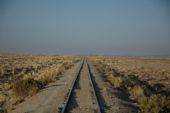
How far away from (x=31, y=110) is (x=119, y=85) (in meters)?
11.9

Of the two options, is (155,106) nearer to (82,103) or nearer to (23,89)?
(82,103)

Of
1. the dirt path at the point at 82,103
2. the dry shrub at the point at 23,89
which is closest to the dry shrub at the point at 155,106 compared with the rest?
the dirt path at the point at 82,103

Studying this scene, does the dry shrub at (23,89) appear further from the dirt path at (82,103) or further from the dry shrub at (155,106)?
the dry shrub at (155,106)

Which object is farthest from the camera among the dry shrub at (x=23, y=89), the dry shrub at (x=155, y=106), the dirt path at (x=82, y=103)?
the dry shrub at (x=23, y=89)

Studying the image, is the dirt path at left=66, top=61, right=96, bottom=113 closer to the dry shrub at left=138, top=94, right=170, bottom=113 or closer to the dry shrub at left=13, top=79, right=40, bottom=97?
the dry shrub at left=138, top=94, right=170, bottom=113

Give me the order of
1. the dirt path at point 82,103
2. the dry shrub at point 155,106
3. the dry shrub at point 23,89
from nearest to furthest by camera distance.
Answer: the dry shrub at point 155,106 → the dirt path at point 82,103 → the dry shrub at point 23,89

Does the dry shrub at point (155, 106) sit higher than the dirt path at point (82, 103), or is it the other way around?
the dry shrub at point (155, 106)

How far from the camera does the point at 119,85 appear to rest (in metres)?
24.7

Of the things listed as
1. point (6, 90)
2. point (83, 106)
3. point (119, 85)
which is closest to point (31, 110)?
point (83, 106)

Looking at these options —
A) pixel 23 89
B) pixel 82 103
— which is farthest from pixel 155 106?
pixel 23 89

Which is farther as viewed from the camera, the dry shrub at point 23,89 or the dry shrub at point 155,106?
the dry shrub at point 23,89

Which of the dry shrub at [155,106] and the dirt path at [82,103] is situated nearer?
the dry shrub at [155,106]

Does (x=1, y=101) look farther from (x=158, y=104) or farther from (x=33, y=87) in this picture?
(x=158, y=104)

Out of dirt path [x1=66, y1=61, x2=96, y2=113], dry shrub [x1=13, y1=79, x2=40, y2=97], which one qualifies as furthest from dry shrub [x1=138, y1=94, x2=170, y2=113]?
dry shrub [x1=13, y1=79, x2=40, y2=97]
